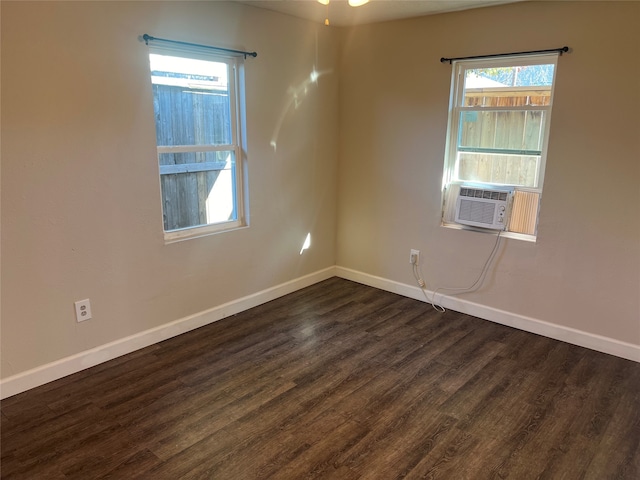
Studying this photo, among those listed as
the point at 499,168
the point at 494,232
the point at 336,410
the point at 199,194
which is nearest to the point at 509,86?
the point at 499,168

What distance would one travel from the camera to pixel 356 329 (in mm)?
3416

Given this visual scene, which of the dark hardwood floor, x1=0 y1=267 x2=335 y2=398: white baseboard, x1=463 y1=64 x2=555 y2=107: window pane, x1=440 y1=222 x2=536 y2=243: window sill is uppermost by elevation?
x1=463 y1=64 x2=555 y2=107: window pane

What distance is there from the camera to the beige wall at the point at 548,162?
2.86 m

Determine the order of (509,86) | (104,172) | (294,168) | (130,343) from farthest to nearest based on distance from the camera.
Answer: (294,168) → (509,86) → (130,343) → (104,172)

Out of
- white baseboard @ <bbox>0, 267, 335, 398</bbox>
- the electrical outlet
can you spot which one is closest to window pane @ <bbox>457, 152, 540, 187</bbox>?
white baseboard @ <bbox>0, 267, 335, 398</bbox>

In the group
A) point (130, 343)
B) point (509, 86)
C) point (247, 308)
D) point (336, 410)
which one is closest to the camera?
point (336, 410)

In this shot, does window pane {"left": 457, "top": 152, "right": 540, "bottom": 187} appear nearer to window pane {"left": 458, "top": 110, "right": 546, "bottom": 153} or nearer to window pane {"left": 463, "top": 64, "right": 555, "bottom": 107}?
window pane {"left": 458, "top": 110, "right": 546, "bottom": 153}

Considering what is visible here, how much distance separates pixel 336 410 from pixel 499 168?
7.13 ft

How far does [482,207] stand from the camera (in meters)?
3.48

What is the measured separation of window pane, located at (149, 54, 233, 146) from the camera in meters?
2.96

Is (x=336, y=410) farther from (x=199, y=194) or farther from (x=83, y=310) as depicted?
(x=199, y=194)

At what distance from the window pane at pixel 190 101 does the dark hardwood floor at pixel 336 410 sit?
1.43 m

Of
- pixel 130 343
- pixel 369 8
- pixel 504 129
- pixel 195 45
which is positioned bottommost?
pixel 130 343

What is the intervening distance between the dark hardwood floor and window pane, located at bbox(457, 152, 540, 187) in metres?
1.15
